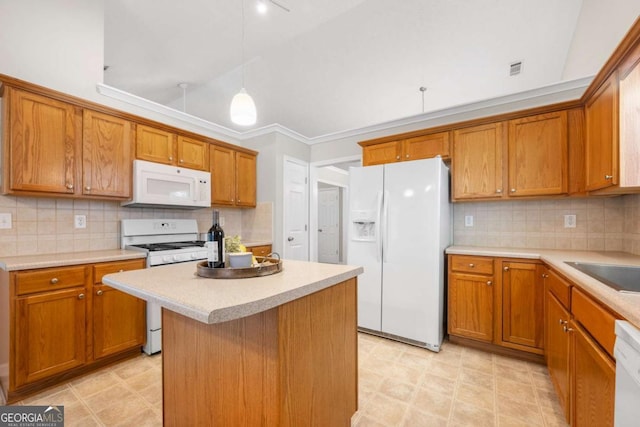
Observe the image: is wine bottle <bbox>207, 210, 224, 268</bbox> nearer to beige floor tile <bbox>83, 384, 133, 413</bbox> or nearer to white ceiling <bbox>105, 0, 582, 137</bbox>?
beige floor tile <bbox>83, 384, 133, 413</bbox>

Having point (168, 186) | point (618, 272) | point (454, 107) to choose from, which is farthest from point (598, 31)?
point (168, 186)

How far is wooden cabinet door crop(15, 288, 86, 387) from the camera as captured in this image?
5.89 ft

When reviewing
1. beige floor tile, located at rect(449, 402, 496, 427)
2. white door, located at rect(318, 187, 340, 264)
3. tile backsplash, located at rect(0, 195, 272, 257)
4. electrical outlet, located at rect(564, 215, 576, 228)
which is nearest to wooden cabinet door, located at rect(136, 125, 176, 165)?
tile backsplash, located at rect(0, 195, 272, 257)

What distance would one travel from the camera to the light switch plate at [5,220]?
2111mm

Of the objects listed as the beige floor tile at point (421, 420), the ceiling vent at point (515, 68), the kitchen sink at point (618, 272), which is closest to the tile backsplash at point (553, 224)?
the kitchen sink at point (618, 272)

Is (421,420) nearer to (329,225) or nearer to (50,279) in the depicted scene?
(50,279)

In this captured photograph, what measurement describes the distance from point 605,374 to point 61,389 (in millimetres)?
3044

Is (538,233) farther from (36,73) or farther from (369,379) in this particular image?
(36,73)

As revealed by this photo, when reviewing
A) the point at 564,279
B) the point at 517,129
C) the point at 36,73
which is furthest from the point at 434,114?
the point at 36,73

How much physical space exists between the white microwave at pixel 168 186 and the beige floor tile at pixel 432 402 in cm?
266

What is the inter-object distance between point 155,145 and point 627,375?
3438mm

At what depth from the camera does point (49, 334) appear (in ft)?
6.27

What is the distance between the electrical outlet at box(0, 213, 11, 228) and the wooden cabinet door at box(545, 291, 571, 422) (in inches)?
147

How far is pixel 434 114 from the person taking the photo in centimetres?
322
